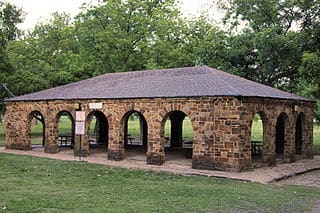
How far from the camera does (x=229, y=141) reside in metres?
13.7

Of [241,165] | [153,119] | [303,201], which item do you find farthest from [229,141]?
[303,201]

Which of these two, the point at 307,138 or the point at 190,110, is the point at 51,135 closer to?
the point at 190,110

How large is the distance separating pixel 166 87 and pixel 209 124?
2.71 metres

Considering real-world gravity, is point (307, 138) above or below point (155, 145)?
above

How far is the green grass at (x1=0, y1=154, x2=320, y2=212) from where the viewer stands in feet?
26.5

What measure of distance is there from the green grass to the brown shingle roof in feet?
11.0

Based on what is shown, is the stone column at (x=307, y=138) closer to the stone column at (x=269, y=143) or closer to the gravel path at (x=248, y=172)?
the gravel path at (x=248, y=172)

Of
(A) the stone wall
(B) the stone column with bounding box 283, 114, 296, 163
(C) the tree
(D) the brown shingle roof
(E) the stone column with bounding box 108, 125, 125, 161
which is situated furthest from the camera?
(C) the tree

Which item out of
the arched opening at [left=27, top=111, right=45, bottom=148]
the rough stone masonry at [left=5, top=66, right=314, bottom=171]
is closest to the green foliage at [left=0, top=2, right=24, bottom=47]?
the arched opening at [left=27, top=111, right=45, bottom=148]

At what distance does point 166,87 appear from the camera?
16078 millimetres

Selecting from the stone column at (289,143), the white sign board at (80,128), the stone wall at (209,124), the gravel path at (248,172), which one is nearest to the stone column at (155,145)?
the stone wall at (209,124)

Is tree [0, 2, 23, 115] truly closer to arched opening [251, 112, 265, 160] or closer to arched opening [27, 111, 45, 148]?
arched opening [27, 111, 45, 148]

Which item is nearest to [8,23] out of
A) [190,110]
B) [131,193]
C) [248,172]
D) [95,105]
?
[95,105]

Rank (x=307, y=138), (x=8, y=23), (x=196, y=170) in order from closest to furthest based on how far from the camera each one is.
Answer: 1. (x=196, y=170)
2. (x=307, y=138)
3. (x=8, y=23)
